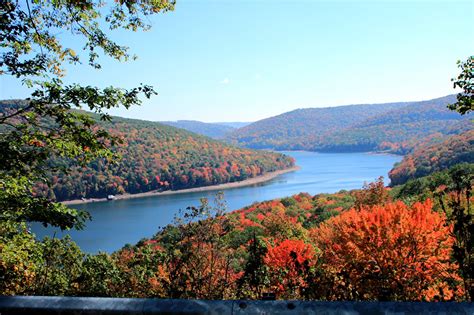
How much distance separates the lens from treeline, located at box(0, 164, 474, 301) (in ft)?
13.9

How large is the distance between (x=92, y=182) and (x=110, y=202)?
27.5 ft

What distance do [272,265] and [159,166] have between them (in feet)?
315

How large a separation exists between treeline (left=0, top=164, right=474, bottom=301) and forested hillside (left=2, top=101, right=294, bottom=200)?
65853 millimetres

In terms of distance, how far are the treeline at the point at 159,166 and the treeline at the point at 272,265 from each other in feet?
221

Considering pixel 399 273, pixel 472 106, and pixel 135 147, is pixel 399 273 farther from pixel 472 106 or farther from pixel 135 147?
pixel 135 147

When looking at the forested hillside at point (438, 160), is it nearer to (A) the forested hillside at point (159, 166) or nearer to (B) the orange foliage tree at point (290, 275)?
(A) the forested hillside at point (159, 166)

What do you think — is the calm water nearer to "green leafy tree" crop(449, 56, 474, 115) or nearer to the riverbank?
the riverbank

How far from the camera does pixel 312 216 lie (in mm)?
43344

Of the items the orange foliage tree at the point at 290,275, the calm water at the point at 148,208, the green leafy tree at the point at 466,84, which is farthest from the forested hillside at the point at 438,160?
the green leafy tree at the point at 466,84

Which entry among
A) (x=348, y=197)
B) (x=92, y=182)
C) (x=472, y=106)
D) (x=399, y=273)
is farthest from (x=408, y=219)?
(x=92, y=182)

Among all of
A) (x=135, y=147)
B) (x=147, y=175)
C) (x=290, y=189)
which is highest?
(x=135, y=147)

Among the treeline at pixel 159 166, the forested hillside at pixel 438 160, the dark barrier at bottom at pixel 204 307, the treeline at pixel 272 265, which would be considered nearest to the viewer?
the dark barrier at bottom at pixel 204 307

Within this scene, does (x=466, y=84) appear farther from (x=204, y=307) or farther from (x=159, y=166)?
(x=159, y=166)

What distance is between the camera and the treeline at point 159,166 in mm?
88981
